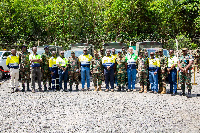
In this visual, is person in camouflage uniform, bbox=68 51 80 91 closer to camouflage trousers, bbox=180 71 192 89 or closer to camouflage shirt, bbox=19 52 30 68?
camouflage shirt, bbox=19 52 30 68

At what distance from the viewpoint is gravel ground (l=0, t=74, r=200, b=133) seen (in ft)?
22.5

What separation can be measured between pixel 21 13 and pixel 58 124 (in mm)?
32093

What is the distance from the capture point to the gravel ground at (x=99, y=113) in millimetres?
6852

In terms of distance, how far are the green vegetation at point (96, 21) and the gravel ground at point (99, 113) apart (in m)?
21.9

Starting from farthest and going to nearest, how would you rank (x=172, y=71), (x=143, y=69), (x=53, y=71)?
1. (x=53, y=71)
2. (x=143, y=69)
3. (x=172, y=71)

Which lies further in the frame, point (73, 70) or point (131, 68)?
point (73, 70)

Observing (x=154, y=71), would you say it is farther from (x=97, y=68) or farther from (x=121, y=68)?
(x=97, y=68)

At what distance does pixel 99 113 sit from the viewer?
827 centimetres

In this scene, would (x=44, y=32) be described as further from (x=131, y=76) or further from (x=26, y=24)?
(x=131, y=76)

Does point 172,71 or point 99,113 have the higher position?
point 172,71

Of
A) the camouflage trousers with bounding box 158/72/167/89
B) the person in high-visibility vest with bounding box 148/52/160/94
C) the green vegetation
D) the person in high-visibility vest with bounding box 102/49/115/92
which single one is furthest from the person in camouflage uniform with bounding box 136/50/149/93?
the green vegetation

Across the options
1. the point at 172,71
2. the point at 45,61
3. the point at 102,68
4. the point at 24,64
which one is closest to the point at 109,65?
the point at 102,68

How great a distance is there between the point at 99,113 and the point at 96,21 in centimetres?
2749

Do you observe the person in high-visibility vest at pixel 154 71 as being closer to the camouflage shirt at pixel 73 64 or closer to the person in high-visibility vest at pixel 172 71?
the person in high-visibility vest at pixel 172 71
